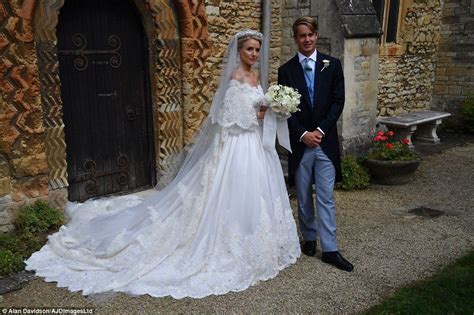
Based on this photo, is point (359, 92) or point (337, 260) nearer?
point (337, 260)

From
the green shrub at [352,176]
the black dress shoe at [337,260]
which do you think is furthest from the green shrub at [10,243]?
the green shrub at [352,176]

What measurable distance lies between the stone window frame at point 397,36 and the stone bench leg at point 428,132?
5.35 feet

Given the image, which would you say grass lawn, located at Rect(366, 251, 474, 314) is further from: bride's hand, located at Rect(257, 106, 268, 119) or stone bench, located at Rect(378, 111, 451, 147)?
stone bench, located at Rect(378, 111, 451, 147)

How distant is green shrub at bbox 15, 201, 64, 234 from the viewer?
15.0 ft

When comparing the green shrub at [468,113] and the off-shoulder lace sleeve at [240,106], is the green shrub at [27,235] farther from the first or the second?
the green shrub at [468,113]

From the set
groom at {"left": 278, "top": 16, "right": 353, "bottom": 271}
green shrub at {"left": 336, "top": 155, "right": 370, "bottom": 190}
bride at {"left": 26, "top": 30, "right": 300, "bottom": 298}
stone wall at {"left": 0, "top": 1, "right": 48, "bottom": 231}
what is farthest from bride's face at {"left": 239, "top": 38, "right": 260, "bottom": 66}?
green shrub at {"left": 336, "top": 155, "right": 370, "bottom": 190}

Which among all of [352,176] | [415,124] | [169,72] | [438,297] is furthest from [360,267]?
[415,124]

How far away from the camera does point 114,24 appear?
5531mm

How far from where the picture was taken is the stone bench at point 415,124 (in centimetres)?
882

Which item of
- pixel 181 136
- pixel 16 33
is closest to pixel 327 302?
pixel 181 136

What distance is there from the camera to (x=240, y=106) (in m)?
4.11

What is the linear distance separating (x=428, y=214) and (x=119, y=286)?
3922mm

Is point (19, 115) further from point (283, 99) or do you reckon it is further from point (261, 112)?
point (283, 99)

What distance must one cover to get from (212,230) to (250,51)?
160cm
